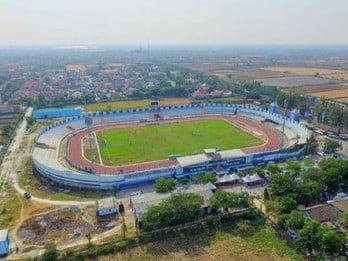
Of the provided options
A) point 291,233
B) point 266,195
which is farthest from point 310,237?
point 266,195

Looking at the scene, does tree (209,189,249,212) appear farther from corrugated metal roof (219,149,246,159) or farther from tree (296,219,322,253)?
corrugated metal roof (219,149,246,159)

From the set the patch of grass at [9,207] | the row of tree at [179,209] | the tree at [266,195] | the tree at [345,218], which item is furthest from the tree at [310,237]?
the patch of grass at [9,207]

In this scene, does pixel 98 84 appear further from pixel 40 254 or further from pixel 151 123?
pixel 40 254

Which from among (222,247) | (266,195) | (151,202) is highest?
(151,202)

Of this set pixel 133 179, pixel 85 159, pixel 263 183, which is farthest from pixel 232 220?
pixel 85 159

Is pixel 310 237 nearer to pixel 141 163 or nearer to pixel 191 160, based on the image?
pixel 191 160

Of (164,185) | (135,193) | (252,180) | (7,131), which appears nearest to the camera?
(164,185)

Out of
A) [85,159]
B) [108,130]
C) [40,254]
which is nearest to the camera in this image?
[40,254]
